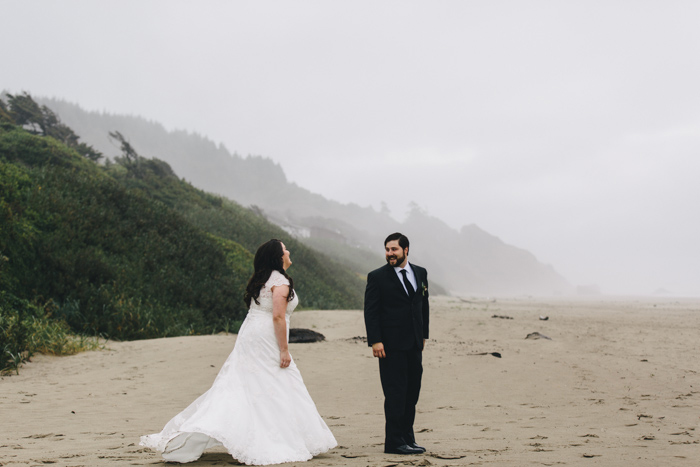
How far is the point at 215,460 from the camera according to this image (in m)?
4.36

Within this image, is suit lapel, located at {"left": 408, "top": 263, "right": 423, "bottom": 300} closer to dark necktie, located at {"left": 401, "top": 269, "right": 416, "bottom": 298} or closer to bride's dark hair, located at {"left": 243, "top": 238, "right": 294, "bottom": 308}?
dark necktie, located at {"left": 401, "top": 269, "right": 416, "bottom": 298}

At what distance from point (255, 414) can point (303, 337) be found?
7.88 meters

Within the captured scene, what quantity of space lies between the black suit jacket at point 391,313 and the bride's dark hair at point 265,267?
2.47 ft

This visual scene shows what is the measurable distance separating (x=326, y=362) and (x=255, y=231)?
18.8 metres

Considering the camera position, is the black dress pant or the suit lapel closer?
the black dress pant

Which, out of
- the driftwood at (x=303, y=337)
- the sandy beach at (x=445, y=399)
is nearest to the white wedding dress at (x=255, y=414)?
the sandy beach at (x=445, y=399)

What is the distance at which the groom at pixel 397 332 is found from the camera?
183 inches

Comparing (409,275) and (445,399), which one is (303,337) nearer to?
(445,399)

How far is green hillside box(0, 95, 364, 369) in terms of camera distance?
→ 1199 cm

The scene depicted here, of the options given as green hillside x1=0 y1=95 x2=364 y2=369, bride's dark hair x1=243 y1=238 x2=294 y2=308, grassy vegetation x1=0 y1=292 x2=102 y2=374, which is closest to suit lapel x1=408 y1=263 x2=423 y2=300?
bride's dark hair x1=243 y1=238 x2=294 y2=308

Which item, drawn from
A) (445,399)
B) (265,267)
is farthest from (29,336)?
(445,399)

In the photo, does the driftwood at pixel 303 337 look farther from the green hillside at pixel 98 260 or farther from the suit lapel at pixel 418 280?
the suit lapel at pixel 418 280

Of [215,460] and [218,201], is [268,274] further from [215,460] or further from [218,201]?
[218,201]

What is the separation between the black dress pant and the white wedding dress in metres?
0.54
